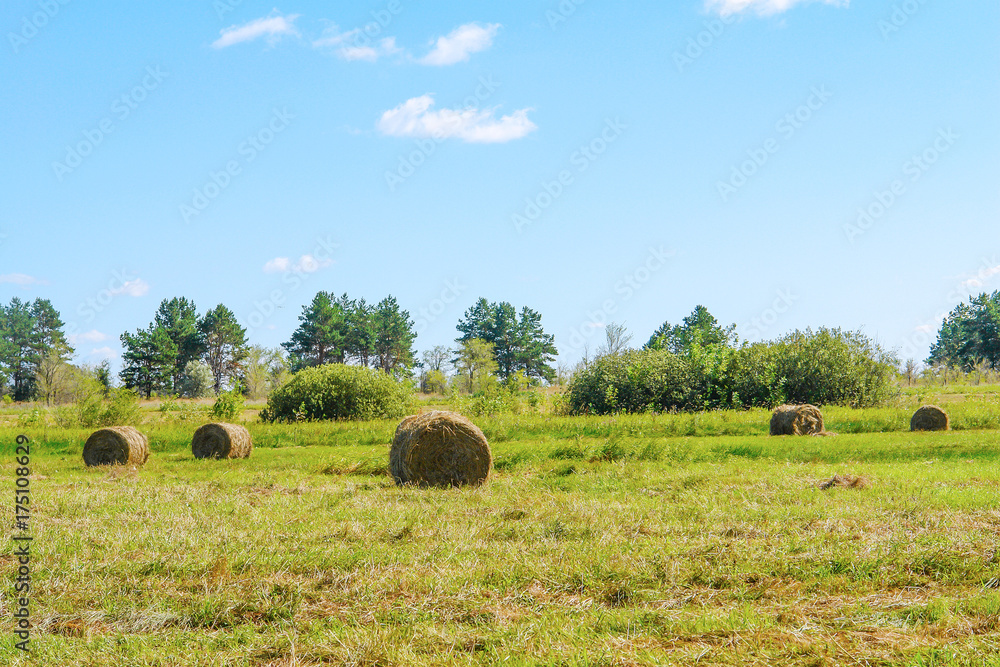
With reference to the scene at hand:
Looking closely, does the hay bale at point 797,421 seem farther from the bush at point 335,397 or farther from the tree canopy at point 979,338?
the tree canopy at point 979,338

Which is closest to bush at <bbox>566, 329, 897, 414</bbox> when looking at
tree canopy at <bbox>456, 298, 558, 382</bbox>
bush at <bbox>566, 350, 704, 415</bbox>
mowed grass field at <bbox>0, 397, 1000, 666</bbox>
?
bush at <bbox>566, 350, 704, 415</bbox>

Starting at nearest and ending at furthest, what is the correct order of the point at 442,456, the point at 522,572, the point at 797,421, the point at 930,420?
the point at 522,572, the point at 442,456, the point at 797,421, the point at 930,420

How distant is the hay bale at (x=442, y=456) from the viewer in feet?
47.3

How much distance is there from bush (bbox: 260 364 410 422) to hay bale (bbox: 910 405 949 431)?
21.3 metres

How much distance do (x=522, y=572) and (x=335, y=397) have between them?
28.5 m

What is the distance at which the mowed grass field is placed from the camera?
5.64 meters

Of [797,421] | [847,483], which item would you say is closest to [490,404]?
[797,421]

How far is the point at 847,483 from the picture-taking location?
12539 millimetres

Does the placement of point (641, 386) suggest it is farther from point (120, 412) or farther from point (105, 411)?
point (105, 411)

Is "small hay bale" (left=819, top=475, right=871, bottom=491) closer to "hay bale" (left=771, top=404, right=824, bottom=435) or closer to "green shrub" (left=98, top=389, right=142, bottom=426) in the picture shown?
"hay bale" (left=771, top=404, right=824, bottom=435)

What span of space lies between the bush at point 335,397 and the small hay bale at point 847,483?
24752 millimetres

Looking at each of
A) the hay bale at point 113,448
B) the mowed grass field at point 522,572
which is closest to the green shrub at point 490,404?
the hay bale at point 113,448

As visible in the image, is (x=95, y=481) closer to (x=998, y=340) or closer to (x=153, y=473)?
(x=153, y=473)

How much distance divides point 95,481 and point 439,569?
424 inches
